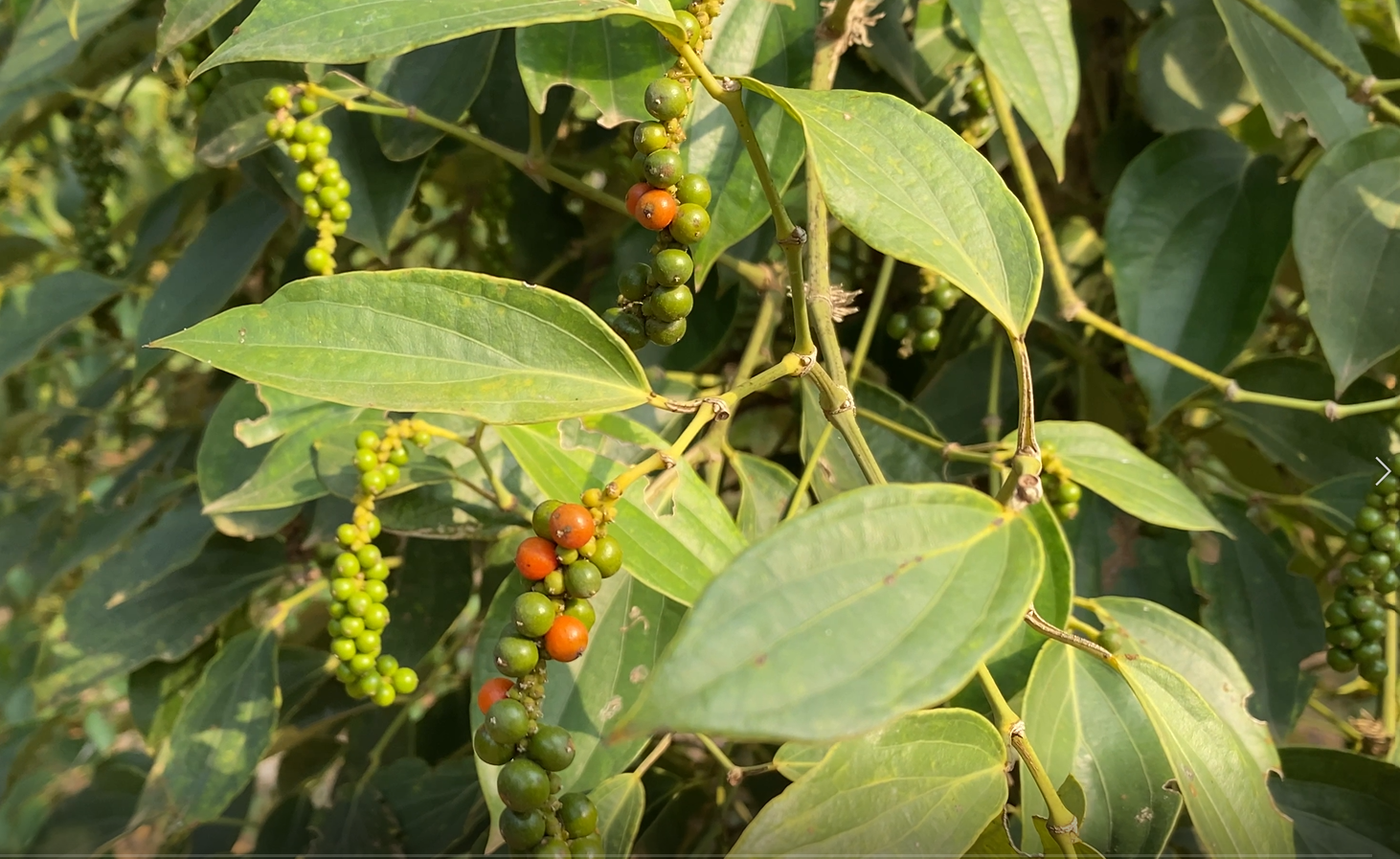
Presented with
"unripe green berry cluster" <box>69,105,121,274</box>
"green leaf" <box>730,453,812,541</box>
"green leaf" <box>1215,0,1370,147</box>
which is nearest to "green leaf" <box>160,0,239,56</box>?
"green leaf" <box>730,453,812,541</box>

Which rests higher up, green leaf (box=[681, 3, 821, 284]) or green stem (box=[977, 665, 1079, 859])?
green leaf (box=[681, 3, 821, 284])

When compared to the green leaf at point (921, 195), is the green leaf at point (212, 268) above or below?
below

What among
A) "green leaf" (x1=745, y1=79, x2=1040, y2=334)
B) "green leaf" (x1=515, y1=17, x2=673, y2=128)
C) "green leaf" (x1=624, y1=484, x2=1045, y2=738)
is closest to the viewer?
"green leaf" (x1=624, y1=484, x2=1045, y2=738)

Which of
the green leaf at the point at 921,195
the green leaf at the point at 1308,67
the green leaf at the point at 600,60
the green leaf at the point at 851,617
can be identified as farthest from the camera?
the green leaf at the point at 1308,67

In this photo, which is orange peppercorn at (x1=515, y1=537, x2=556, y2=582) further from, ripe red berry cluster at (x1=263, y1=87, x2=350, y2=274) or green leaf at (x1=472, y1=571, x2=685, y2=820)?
ripe red berry cluster at (x1=263, y1=87, x2=350, y2=274)

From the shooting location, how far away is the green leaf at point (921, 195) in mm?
305

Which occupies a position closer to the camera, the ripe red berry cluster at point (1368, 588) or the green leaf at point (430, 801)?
the ripe red berry cluster at point (1368, 588)

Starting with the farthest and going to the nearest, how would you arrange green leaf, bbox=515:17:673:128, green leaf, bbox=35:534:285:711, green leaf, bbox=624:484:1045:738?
1. green leaf, bbox=35:534:285:711
2. green leaf, bbox=515:17:673:128
3. green leaf, bbox=624:484:1045:738

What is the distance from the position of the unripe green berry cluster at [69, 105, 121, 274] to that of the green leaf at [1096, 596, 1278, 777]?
892 millimetres

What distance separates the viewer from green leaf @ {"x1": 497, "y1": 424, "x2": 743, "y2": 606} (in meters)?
0.37

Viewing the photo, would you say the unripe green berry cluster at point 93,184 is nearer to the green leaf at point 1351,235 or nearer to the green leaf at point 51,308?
the green leaf at point 51,308

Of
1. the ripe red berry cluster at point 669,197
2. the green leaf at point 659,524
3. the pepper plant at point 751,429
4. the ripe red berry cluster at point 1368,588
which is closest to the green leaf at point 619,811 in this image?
the pepper plant at point 751,429

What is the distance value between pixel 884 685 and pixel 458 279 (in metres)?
0.21

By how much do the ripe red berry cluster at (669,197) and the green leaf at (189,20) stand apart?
8.6 inches
